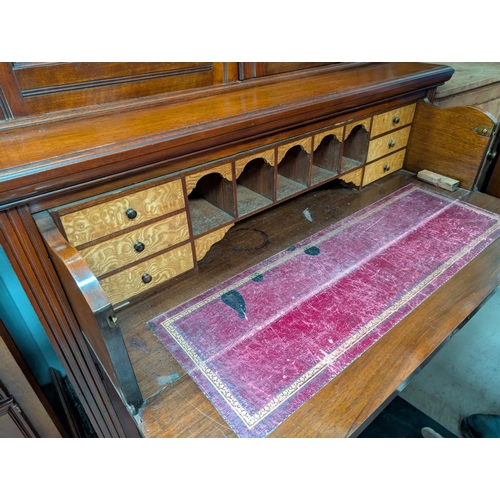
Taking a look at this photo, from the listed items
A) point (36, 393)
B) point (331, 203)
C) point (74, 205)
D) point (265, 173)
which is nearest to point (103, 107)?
point (74, 205)

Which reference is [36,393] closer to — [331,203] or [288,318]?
[288,318]

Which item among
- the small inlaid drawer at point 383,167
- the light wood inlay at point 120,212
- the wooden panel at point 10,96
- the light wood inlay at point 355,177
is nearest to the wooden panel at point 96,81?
the wooden panel at point 10,96

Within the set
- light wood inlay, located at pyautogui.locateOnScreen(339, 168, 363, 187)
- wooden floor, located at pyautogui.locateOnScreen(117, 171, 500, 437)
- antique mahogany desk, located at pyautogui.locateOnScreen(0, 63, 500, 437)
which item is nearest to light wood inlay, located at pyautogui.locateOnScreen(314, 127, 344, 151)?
antique mahogany desk, located at pyautogui.locateOnScreen(0, 63, 500, 437)

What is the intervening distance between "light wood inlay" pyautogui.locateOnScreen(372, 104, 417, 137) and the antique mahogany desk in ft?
0.04

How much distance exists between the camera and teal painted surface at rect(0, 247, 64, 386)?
1.23 meters

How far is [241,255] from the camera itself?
1.16 m

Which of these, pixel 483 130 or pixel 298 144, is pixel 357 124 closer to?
pixel 298 144

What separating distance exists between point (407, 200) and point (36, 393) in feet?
4.90

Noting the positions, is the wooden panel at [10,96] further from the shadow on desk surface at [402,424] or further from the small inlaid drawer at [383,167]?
the shadow on desk surface at [402,424]

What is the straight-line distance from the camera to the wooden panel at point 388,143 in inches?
54.9

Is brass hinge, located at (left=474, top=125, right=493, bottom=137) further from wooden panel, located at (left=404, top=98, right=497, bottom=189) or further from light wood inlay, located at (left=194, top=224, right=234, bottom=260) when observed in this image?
light wood inlay, located at (left=194, top=224, right=234, bottom=260)

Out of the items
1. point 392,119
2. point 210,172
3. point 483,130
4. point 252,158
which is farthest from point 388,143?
point 210,172

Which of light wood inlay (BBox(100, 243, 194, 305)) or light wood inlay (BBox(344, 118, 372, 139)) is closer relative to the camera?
light wood inlay (BBox(100, 243, 194, 305))

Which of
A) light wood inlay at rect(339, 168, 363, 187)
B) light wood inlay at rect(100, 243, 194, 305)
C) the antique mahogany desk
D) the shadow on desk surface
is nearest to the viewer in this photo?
the antique mahogany desk
